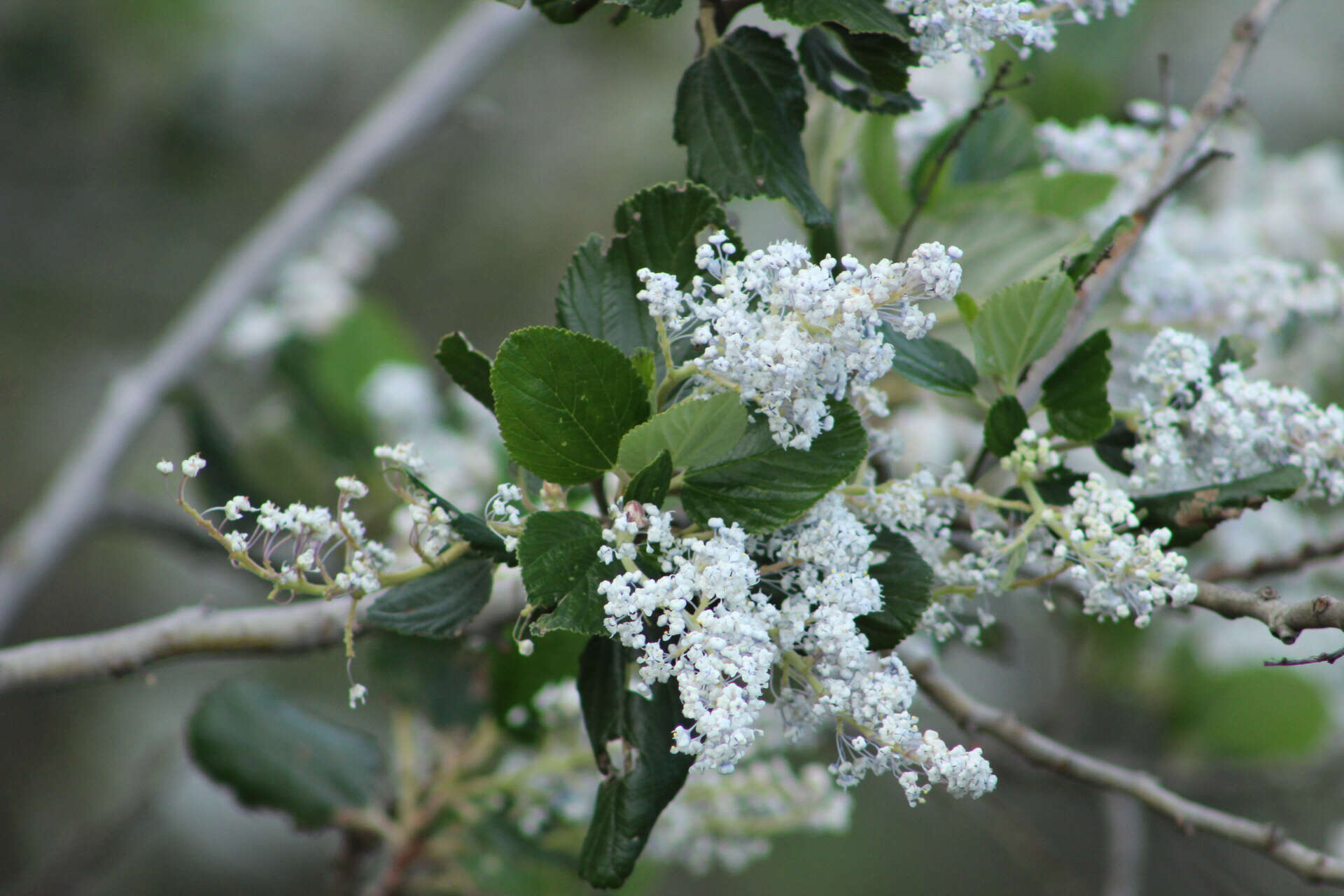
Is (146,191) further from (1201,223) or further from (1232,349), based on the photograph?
(1232,349)

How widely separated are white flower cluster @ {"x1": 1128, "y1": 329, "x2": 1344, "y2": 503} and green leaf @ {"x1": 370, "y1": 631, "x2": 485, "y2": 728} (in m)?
0.50

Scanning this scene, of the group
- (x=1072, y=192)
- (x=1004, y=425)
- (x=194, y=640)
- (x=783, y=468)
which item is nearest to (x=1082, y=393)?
(x=1004, y=425)

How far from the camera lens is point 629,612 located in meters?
0.31

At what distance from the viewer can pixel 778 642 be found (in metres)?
0.33

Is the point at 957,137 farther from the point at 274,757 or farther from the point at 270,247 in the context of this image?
the point at 270,247

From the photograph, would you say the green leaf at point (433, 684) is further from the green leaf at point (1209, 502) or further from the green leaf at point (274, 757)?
the green leaf at point (1209, 502)

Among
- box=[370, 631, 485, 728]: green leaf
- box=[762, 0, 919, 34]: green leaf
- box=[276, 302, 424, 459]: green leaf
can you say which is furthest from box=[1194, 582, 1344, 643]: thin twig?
box=[276, 302, 424, 459]: green leaf

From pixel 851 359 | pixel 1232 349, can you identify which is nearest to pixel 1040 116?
pixel 1232 349

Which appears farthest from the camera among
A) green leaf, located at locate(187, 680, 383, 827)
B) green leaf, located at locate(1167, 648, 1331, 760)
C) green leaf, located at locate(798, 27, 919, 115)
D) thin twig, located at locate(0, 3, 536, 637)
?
green leaf, located at locate(1167, 648, 1331, 760)

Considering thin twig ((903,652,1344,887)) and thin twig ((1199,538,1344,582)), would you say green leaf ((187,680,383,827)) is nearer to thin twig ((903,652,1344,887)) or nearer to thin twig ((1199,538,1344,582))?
thin twig ((903,652,1344,887))

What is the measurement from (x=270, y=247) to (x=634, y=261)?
74 cm

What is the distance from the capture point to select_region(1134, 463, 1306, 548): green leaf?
0.36 m

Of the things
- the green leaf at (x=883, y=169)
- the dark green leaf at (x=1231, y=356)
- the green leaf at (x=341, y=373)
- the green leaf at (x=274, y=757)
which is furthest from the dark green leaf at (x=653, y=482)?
the green leaf at (x=341, y=373)

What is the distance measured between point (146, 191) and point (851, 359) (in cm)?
176
